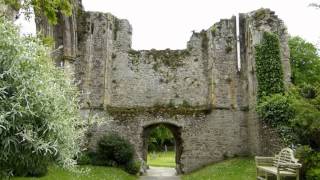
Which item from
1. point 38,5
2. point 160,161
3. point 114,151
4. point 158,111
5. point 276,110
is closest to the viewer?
point 38,5

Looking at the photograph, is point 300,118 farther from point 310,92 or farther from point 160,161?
point 160,161

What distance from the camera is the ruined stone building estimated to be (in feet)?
64.2

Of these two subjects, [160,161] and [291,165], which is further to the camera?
[160,161]

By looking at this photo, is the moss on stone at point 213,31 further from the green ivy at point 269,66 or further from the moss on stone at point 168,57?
the green ivy at point 269,66

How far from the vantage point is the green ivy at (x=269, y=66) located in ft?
60.1

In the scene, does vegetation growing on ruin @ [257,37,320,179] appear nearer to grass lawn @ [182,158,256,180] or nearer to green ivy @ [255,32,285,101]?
green ivy @ [255,32,285,101]

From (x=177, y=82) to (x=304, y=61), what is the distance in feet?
54.1

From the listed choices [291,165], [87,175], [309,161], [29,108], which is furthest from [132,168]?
[29,108]

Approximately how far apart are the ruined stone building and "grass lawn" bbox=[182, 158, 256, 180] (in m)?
1.71

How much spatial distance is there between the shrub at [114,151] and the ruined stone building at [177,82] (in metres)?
1.07

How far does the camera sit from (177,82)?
20625 mm

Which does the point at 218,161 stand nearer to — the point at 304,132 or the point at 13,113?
the point at 304,132

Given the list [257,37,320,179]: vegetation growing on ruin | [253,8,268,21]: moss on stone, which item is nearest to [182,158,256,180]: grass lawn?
[257,37,320,179]: vegetation growing on ruin

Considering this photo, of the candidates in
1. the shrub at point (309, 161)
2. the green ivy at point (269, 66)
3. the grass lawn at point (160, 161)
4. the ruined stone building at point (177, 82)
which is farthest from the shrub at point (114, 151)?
the shrub at point (309, 161)
